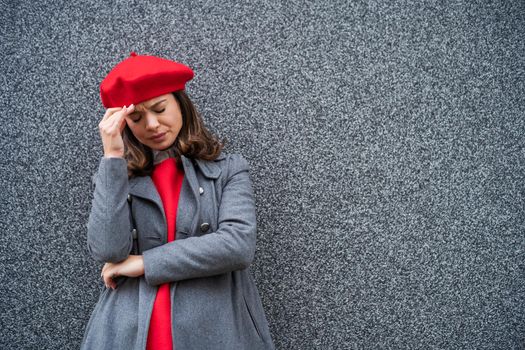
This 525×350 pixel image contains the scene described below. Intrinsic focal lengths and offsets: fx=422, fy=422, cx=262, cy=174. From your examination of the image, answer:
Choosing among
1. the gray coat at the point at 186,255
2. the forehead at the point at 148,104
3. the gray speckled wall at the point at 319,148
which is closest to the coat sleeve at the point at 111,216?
the gray coat at the point at 186,255

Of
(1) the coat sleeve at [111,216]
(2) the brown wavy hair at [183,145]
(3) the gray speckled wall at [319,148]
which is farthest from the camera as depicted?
(3) the gray speckled wall at [319,148]

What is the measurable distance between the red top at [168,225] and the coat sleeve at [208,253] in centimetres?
5

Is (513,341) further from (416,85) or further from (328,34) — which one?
(328,34)

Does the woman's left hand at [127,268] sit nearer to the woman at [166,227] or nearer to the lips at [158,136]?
the woman at [166,227]

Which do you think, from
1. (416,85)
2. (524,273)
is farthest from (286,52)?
(524,273)

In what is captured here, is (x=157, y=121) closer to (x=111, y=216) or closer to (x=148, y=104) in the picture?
(x=148, y=104)

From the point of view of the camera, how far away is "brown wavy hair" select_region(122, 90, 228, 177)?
0.92 metres

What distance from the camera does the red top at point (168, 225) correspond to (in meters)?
0.82

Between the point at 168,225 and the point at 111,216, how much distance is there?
0.12m

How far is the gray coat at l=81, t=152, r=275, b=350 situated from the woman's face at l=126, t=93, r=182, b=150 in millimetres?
70

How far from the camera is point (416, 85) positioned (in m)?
1.18

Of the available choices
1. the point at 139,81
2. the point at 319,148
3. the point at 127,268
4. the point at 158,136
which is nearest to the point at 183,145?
the point at 158,136

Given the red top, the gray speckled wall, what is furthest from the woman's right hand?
the gray speckled wall

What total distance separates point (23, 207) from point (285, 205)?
731 mm
